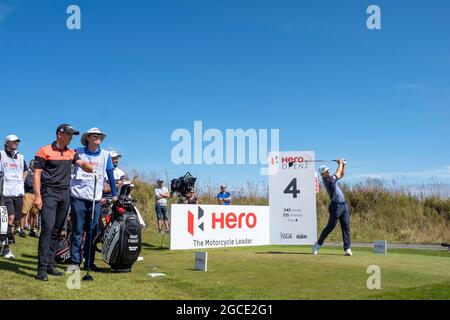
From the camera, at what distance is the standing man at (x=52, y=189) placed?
7.58 m

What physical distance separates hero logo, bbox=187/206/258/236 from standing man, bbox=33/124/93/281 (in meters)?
7.84

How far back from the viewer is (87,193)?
336 inches

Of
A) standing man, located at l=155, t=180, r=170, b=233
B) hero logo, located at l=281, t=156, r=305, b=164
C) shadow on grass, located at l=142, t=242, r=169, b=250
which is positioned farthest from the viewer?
standing man, located at l=155, t=180, r=170, b=233

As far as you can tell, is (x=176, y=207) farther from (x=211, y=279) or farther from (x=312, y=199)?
(x=211, y=279)

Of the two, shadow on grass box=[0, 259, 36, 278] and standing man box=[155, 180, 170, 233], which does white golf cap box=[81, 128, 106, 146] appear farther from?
standing man box=[155, 180, 170, 233]

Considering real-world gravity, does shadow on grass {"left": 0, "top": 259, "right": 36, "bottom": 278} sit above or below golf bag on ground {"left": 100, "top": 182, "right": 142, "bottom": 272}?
below

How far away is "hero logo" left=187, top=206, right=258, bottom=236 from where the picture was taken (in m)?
15.8

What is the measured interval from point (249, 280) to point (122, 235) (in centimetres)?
220

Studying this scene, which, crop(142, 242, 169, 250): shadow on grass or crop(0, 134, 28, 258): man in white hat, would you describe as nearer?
crop(0, 134, 28, 258): man in white hat

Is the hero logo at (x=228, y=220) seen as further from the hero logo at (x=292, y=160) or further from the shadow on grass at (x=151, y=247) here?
the hero logo at (x=292, y=160)

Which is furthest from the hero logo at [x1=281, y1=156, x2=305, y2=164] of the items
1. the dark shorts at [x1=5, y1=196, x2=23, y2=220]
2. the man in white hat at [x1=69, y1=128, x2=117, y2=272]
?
the dark shorts at [x1=5, y1=196, x2=23, y2=220]

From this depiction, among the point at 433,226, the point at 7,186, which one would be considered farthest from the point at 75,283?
the point at 433,226

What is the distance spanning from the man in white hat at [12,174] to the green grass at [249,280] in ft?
3.57
